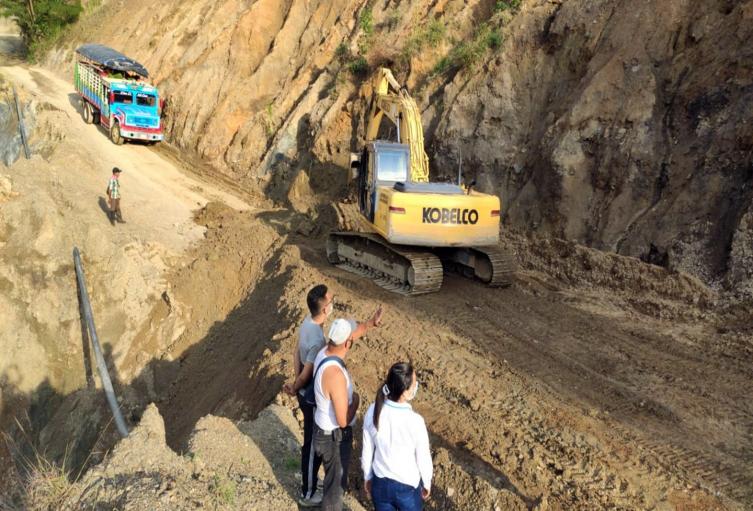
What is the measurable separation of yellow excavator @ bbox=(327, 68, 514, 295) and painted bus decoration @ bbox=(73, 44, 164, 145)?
479 inches

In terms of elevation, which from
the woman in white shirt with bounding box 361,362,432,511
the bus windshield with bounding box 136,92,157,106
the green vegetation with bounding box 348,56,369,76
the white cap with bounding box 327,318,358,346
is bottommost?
the woman in white shirt with bounding box 361,362,432,511

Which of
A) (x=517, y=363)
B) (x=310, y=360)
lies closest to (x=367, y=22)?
(x=517, y=363)

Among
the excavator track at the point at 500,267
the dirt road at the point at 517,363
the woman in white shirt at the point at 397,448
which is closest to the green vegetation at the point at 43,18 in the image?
the dirt road at the point at 517,363

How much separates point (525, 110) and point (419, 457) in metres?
12.0

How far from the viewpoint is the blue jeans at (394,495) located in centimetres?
401

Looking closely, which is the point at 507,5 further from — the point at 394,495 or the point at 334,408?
the point at 394,495

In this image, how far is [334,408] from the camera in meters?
4.38

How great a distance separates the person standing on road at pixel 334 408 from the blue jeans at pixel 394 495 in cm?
53

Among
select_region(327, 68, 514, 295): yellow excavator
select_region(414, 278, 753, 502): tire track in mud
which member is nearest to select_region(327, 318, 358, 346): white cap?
select_region(414, 278, 753, 502): tire track in mud

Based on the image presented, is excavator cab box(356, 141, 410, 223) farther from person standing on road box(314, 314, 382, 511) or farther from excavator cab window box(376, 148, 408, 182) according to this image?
person standing on road box(314, 314, 382, 511)

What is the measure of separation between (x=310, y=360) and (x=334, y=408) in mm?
658

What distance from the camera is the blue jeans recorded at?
4.01 m

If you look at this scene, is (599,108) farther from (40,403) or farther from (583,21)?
(40,403)

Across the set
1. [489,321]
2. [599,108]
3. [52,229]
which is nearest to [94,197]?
[52,229]
